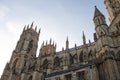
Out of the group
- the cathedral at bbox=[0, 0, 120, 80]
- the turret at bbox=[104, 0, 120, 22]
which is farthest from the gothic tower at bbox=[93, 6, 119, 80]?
the turret at bbox=[104, 0, 120, 22]

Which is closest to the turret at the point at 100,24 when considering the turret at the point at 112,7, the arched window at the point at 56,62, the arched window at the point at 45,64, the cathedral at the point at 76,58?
the cathedral at the point at 76,58

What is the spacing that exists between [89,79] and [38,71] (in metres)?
22.4

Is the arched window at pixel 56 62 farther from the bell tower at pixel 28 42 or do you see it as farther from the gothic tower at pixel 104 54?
the gothic tower at pixel 104 54

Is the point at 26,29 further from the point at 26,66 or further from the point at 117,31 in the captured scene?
the point at 117,31

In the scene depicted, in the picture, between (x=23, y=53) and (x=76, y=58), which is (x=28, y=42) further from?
(x=76, y=58)

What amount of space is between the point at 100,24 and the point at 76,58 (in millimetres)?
15647

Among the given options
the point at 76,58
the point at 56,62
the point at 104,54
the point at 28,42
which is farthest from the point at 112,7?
the point at 28,42

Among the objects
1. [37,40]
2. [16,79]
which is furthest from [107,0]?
[16,79]

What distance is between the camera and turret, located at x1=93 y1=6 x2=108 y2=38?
27.0m

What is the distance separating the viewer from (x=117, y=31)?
27078mm

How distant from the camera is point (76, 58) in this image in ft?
137

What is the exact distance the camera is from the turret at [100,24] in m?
27.0

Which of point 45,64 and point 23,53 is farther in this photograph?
point 23,53

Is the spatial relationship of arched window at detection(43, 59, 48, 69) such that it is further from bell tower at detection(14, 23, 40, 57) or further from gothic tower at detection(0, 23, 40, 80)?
bell tower at detection(14, 23, 40, 57)
